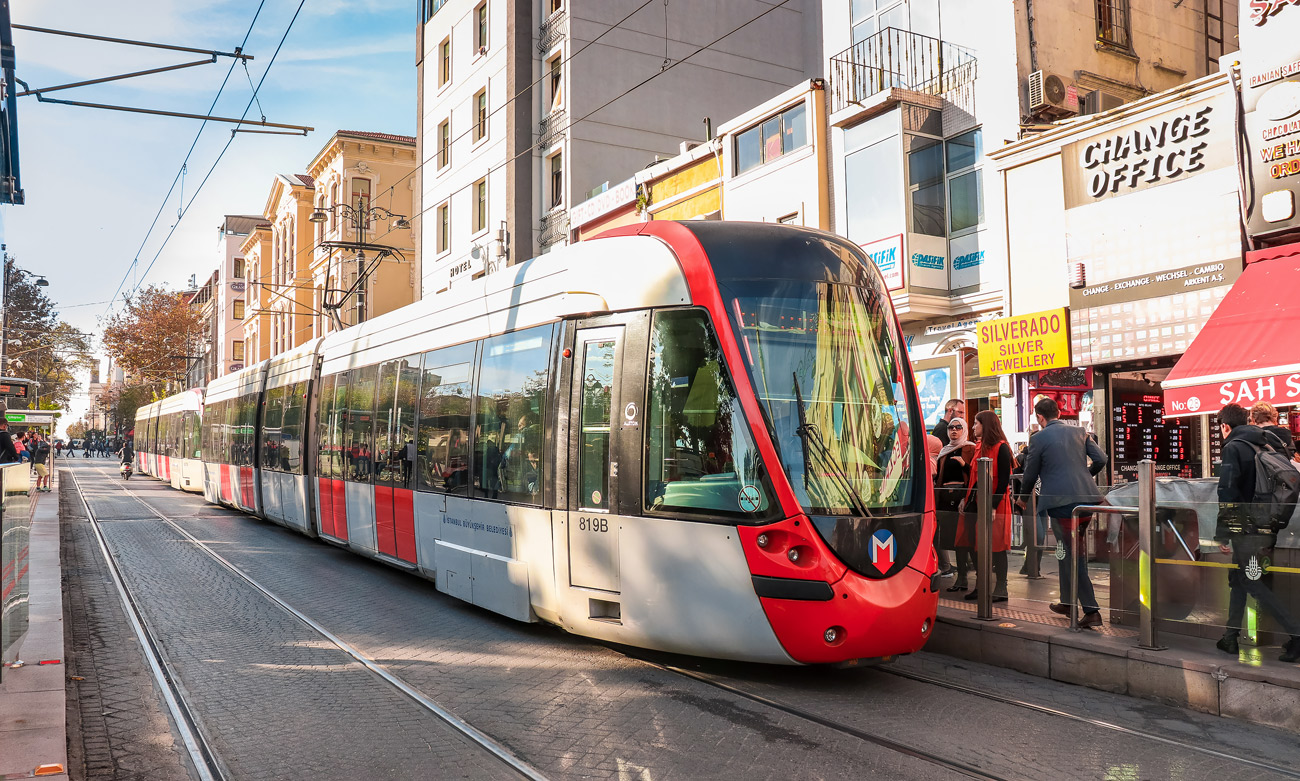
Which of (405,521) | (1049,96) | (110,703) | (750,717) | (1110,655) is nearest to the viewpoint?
(750,717)

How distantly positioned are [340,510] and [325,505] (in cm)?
89

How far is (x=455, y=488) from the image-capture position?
30.9 ft

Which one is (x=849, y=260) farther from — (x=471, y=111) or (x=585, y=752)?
(x=471, y=111)

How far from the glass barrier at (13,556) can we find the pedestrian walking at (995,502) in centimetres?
648

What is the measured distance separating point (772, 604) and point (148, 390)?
243 ft

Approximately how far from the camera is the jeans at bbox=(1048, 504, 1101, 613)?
291 inches

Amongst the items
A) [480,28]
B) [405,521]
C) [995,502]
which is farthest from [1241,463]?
[480,28]

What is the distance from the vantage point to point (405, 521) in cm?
1070

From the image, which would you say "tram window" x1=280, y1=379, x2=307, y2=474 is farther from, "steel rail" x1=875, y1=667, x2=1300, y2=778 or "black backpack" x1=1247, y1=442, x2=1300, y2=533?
"black backpack" x1=1247, y1=442, x2=1300, y2=533

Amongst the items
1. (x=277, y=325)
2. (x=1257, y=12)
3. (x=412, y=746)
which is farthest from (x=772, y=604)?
(x=277, y=325)

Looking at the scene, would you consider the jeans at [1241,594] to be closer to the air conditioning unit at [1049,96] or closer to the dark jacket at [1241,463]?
the dark jacket at [1241,463]

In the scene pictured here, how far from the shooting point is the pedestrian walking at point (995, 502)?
27.0 ft

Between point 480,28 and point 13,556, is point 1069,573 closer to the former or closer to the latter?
point 13,556

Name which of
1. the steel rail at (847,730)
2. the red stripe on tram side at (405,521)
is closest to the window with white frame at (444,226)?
the red stripe on tram side at (405,521)
